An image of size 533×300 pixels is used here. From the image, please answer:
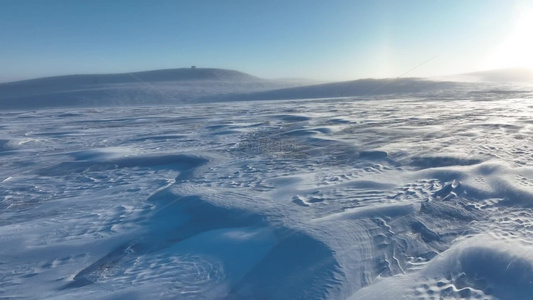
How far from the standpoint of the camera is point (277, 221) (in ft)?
11.3

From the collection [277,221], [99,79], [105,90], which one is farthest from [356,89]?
[277,221]

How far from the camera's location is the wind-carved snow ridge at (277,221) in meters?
2.60

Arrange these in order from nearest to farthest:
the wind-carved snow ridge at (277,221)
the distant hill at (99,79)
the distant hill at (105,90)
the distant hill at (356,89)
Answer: the wind-carved snow ridge at (277,221)
the distant hill at (105,90)
the distant hill at (356,89)
the distant hill at (99,79)

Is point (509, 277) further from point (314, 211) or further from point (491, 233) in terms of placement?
point (314, 211)

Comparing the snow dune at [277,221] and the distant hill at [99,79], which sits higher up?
the distant hill at [99,79]

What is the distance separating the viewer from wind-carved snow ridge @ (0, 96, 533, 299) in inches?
102

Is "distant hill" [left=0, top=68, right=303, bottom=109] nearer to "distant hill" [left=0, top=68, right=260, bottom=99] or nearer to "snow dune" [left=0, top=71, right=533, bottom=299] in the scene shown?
"distant hill" [left=0, top=68, right=260, bottom=99]

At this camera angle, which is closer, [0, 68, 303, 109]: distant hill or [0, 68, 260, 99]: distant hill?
[0, 68, 303, 109]: distant hill

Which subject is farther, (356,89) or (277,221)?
(356,89)

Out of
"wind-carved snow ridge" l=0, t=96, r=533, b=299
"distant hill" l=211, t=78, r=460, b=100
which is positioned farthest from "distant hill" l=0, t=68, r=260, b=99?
"wind-carved snow ridge" l=0, t=96, r=533, b=299

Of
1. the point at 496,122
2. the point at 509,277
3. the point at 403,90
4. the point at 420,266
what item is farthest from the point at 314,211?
the point at 403,90

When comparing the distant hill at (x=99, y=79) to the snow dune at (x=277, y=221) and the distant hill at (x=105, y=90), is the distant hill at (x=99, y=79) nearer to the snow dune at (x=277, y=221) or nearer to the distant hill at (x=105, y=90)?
the distant hill at (x=105, y=90)

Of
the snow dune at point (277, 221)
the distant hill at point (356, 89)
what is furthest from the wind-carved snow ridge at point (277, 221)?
the distant hill at point (356, 89)

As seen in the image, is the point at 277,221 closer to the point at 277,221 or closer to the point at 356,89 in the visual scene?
the point at 277,221
